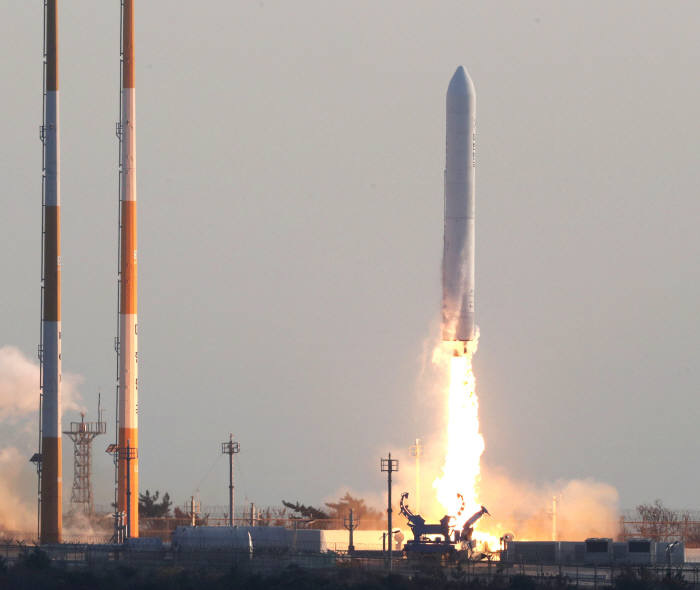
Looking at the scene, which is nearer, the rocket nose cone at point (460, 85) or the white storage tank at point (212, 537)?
the rocket nose cone at point (460, 85)

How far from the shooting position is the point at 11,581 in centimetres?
8775

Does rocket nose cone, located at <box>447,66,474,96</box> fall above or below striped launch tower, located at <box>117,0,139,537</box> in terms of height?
above

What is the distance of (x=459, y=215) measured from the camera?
10931cm

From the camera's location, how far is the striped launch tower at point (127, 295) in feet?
391

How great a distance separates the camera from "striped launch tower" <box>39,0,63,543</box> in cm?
11581

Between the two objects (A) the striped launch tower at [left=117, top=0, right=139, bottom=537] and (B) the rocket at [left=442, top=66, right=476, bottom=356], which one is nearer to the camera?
(B) the rocket at [left=442, top=66, right=476, bottom=356]

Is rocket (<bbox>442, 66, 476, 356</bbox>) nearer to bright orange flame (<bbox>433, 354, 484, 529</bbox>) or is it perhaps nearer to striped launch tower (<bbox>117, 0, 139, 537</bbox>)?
bright orange flame (<bbox>433, 354, 484, 529</bbox>)

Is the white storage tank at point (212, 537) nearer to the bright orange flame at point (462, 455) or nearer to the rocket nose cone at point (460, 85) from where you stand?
the bright orange flame at point (462, 455)

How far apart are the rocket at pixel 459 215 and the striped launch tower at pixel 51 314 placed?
22.7 m

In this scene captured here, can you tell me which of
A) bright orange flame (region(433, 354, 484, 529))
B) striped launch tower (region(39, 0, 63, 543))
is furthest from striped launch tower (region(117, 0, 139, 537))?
bright orange flame (region(433, 354, 484, 529))

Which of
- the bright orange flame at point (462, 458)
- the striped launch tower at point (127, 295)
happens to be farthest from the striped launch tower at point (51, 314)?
the bright orange flame at point (462, 458)

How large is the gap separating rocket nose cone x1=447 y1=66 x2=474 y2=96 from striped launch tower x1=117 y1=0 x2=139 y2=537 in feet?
68.1

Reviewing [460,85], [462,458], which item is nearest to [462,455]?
[462,458]

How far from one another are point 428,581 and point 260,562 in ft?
39.0
